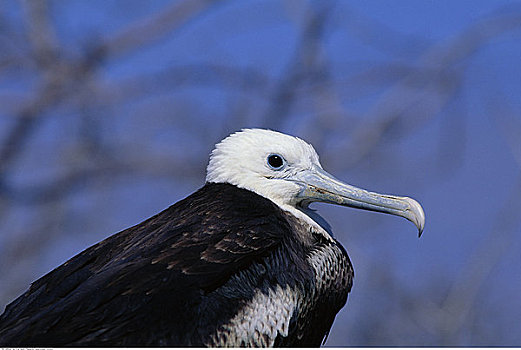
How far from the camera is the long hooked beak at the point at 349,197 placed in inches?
124

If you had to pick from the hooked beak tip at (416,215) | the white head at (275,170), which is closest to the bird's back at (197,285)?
the white head at (275,170)

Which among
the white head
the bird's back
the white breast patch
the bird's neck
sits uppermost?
the white head

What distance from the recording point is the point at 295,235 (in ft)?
9.83

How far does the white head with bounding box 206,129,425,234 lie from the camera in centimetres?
333

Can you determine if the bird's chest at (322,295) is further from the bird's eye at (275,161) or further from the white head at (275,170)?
the bird's eye at (275,161)

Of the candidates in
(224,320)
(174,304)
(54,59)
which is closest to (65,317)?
(174,304)

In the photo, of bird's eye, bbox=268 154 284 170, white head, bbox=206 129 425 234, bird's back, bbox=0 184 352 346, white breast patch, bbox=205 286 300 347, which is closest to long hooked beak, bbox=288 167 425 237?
white head, bbox=206 129 425 234

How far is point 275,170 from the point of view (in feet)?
11.0

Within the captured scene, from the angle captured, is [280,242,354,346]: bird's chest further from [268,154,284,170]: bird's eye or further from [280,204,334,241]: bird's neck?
[268,154,284,170]: bird's eye

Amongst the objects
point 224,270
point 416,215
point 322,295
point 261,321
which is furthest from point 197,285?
point 416,215

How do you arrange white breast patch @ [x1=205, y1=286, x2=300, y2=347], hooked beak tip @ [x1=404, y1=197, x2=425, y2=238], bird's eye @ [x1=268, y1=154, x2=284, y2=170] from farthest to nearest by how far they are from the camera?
bird's eye @ [x1=268, y1=154, x2=284, y2=170] → hooked beak tip @ [x1=404, y1=197, x2=425, y2=238] → white breast patch @ [x1=205, y1=286, x2=300, y2=347]

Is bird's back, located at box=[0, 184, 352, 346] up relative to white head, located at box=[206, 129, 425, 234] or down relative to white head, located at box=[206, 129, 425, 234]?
down

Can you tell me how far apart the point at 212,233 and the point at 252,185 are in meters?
0.66

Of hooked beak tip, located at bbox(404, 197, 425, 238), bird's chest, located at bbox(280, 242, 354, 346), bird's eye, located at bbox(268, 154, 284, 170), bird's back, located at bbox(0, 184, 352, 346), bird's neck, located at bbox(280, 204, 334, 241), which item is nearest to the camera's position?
bird's back, located at bbox(0, 184, 352, 346)
